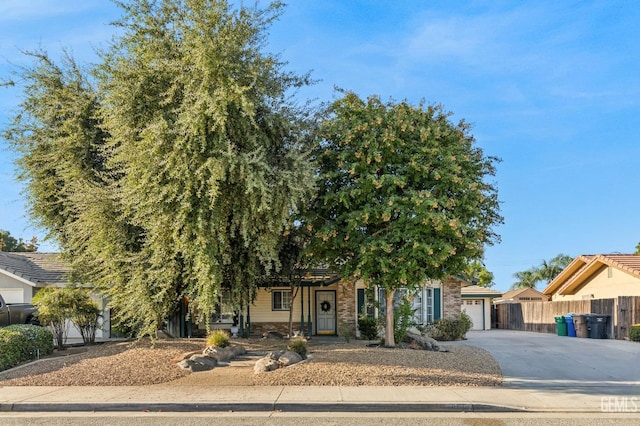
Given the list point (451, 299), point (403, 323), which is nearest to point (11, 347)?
point (403, 323)

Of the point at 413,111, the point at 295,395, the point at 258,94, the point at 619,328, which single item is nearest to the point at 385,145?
the point at 413,111

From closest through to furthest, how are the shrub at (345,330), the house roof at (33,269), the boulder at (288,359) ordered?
the boulder at (288,359)
the shrub at (345,330)
the house roof at (33,269)

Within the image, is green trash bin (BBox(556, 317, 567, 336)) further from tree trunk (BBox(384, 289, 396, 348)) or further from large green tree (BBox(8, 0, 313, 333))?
large green tree (BBox(8, 0, 313, 333))

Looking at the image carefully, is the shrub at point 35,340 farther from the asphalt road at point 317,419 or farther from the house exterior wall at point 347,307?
the house exterior wall at point 347,307

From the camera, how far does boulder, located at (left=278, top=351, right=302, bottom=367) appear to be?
13822mm

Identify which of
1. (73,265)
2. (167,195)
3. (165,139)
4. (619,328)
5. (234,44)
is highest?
(234,44)

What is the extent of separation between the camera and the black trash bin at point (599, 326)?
81.9 ft

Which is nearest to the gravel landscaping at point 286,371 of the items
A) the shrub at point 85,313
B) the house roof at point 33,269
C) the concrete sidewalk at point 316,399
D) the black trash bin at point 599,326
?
the concrete sidewalk at point 316,399

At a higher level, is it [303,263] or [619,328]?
[303,263]

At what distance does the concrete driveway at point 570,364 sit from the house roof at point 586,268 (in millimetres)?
5459

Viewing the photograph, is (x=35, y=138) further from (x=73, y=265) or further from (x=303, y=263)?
(x=303, y=263)

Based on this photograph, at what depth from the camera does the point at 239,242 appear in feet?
53.3

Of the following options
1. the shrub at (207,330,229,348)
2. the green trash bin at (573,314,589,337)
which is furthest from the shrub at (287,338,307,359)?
the green trash bin at (573,314,589,337)

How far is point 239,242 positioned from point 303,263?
11.2ft
